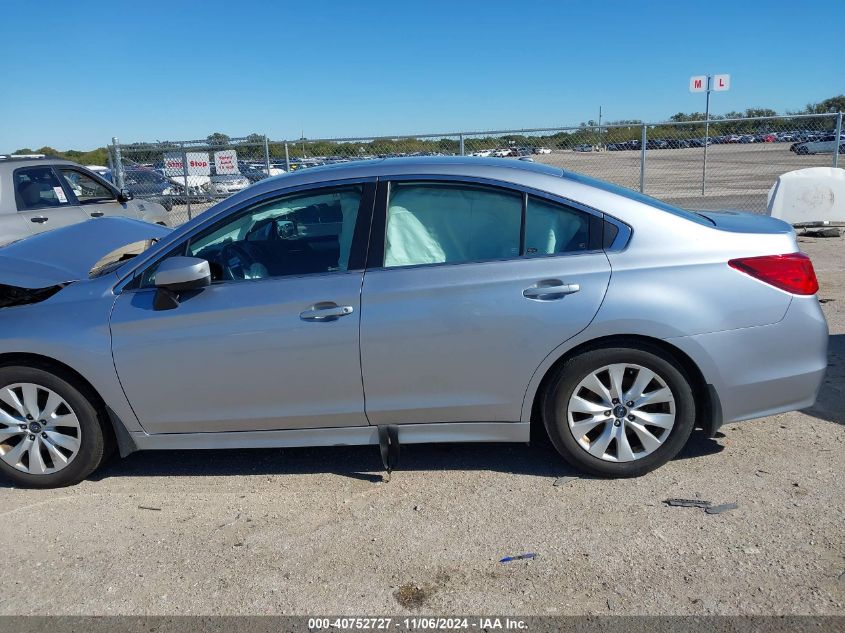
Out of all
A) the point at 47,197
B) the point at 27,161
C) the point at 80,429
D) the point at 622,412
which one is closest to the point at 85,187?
the point at 47,197

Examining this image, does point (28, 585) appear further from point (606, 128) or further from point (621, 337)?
point (606, 128)

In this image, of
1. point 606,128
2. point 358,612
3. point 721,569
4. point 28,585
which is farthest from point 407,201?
point 606,128

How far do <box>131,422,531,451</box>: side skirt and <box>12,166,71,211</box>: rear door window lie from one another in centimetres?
591

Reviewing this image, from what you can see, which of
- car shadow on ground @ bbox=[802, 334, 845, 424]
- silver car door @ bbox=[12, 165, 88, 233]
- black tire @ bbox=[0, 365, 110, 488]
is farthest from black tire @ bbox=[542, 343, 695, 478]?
silver car door @ bbox=[12, 165, 88, 233]

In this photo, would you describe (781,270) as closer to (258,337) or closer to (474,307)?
(474,307)

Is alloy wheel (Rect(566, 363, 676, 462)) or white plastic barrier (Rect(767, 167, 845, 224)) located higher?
white plastic barrier (Rect(767, 167, 845, 224))

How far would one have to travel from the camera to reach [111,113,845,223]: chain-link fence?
43.9 feet

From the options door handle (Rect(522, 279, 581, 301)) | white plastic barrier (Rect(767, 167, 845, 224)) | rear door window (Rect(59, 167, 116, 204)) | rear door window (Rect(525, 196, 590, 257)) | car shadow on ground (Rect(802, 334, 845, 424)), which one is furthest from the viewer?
white plastic barrier (Rect(767, 167, 845, 224))

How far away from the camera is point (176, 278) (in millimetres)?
3486

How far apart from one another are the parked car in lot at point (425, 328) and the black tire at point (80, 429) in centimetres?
1

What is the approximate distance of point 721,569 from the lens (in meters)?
2.90

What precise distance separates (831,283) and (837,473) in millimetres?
4774

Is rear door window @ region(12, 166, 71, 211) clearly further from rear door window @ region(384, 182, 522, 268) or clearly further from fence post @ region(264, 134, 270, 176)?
rear door window @ region(384, 182, 522, 268)

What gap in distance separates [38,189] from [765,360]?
27.2 ft
